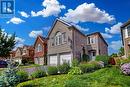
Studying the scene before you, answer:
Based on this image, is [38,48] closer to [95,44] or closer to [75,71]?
[95,44]

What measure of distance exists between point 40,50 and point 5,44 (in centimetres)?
1103

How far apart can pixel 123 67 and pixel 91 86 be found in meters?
6.56

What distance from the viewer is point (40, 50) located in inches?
2190

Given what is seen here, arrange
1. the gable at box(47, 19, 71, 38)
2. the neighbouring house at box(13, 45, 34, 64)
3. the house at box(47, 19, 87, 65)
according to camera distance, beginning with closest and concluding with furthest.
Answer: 1. the house at box(47, 19, 87, 65)
2. the gable at box(47, 19, 71, 38)
3. the neighbouring house at box(13, 45, 34, 64)

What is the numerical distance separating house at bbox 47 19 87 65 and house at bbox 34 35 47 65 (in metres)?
7.10

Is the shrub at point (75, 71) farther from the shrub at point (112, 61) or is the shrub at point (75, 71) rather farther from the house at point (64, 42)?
the house at point (64, 42)

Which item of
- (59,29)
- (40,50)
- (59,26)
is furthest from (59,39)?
(40,50)

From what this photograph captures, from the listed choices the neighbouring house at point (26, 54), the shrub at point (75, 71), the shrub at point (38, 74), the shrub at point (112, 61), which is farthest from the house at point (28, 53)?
the shrub at point (38, 74)

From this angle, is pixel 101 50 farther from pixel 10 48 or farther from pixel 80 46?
pixel 10 48

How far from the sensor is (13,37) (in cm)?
4766

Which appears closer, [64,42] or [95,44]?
[64,42]

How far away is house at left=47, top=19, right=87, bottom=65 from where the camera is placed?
3981 centimetres

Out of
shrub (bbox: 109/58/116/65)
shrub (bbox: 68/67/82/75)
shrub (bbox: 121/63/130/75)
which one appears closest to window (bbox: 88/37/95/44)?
shrub (bbox: 109/58/116/65)

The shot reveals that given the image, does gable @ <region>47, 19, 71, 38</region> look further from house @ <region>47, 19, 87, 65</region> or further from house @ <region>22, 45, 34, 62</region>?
house @ <region>22, 45, 34, 62</region>
